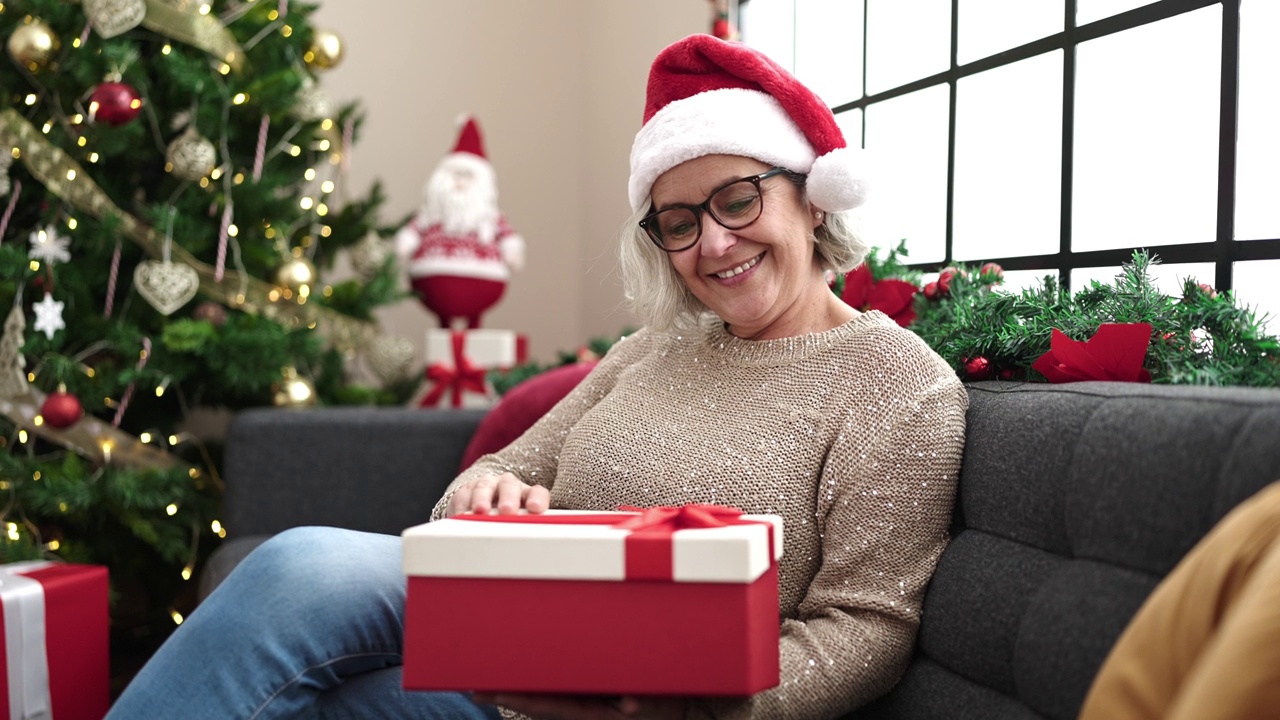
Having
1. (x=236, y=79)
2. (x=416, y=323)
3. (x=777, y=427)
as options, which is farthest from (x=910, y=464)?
(x=416, y=323)

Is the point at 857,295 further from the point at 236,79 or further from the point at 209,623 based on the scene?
the point at 236,79

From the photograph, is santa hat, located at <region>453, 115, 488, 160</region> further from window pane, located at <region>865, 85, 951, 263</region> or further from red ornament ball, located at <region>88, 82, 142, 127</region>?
window pane, located at <region>865, 85, 951, 263</region>

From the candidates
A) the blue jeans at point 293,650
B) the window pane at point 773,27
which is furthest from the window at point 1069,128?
the blue jeans at point 293,650

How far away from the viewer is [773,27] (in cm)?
284

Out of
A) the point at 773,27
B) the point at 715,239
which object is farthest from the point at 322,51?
the point at 715,239

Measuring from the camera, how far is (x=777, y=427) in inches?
48.4

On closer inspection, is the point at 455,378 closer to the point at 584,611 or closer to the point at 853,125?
the point at 853,125

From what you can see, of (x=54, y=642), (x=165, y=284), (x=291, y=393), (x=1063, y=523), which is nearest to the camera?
(x=1063, y=523)

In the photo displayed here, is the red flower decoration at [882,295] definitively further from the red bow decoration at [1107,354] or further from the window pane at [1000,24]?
the window pane at [1000,24]

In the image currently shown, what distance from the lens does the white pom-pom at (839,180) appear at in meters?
1.29

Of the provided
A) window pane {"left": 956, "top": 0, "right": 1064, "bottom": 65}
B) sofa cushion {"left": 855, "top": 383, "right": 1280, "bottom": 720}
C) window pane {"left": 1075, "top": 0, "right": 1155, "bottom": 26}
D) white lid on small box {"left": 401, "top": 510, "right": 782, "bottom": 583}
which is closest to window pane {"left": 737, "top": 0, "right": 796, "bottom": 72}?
window pane {"left": 956, "top": 0, "right": 1064, "bottom": 65}

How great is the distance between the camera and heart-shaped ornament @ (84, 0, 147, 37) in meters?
2.41

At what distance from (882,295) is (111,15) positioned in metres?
1.87

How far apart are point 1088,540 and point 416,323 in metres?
2.96
